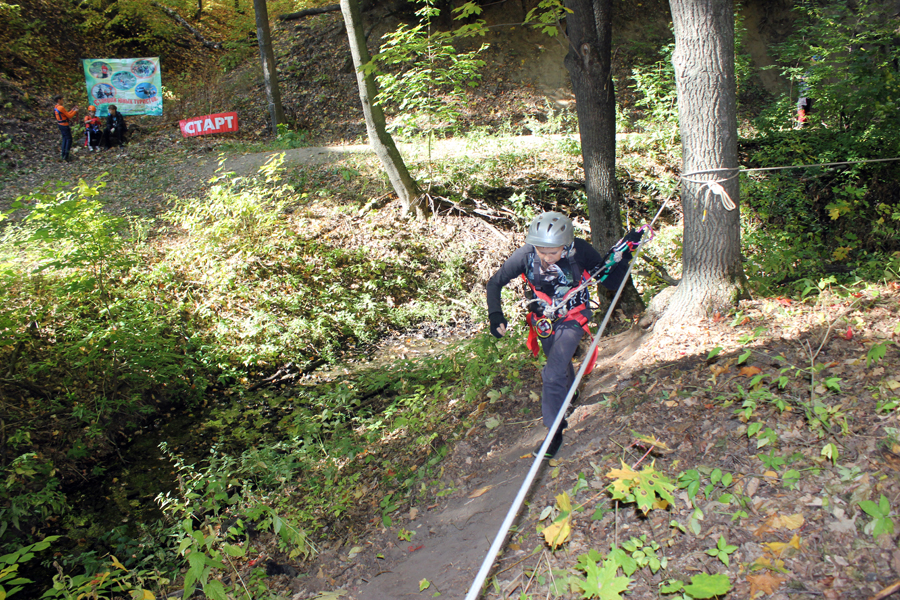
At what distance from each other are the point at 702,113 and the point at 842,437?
283 cm

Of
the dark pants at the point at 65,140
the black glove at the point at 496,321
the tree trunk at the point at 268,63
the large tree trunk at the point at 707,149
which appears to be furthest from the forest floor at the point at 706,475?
the dark pants at the point at 65,140

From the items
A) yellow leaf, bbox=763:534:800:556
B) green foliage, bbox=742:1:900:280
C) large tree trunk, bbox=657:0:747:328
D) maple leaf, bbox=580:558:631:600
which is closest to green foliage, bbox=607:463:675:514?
maple leaf, bbox=580:558:631:600

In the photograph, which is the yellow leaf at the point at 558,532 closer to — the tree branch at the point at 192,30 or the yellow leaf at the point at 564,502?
the yellow leaf at the point at 564,502

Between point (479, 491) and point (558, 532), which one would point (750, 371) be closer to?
point (558, 532)

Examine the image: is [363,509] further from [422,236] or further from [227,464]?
[422,236]

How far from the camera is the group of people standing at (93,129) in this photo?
44.0 ft

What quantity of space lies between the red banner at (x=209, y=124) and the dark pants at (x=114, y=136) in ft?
5.15

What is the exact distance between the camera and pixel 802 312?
4.32 metres

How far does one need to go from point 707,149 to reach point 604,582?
3.65 metres

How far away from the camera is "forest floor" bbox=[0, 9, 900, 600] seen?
2.58 meters

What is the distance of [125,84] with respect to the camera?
16.1 m

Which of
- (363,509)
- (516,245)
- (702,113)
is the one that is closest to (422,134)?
(516,245)

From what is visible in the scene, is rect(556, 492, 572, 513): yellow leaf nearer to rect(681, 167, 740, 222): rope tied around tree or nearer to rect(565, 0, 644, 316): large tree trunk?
rect(681, 167, 740, 222): rope tied around tree

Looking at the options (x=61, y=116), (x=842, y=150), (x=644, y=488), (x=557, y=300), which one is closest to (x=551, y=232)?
(x=557, y=300)
